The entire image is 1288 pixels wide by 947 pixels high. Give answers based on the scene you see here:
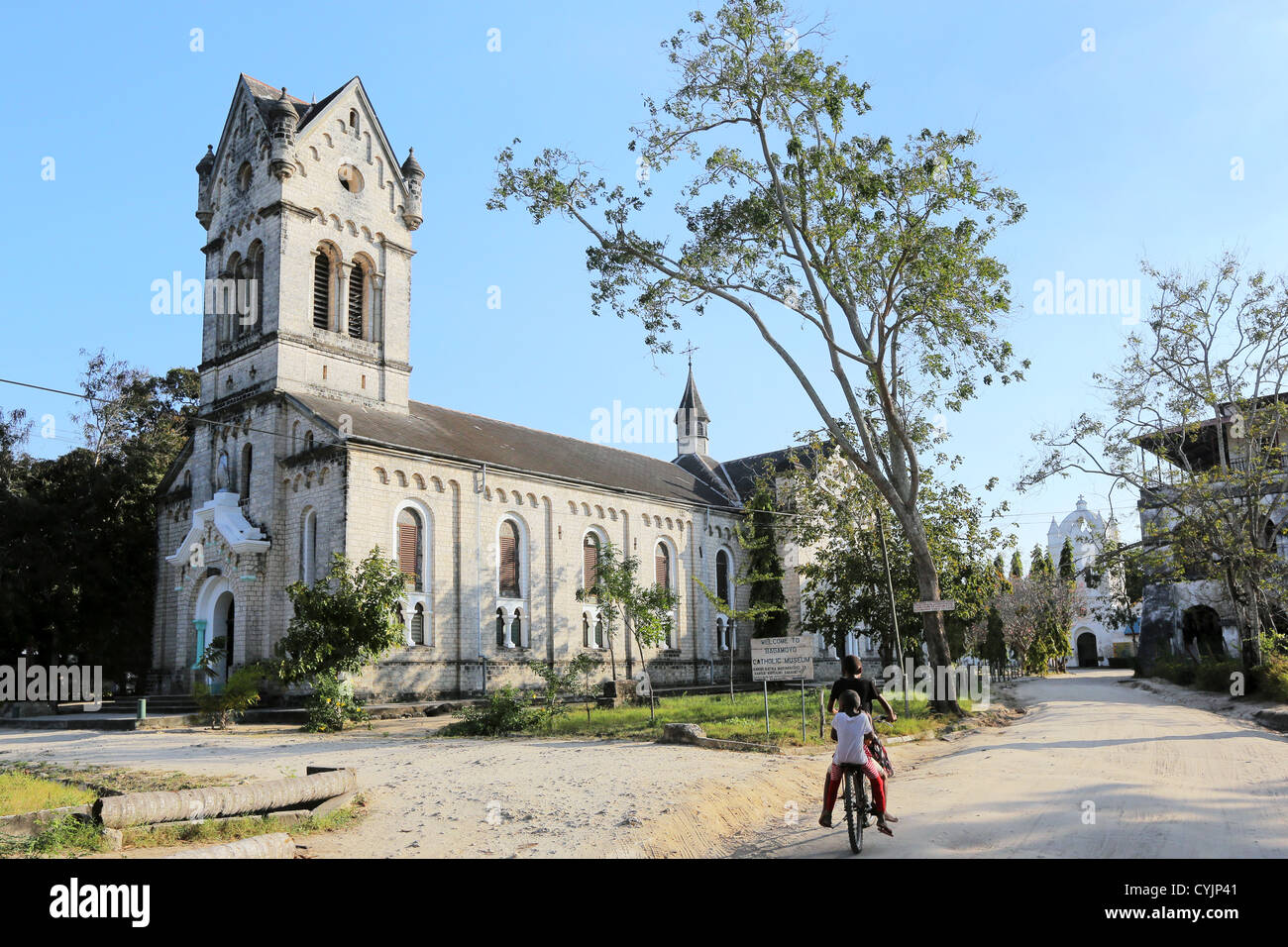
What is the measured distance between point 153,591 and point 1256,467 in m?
37.5

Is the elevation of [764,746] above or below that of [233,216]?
below

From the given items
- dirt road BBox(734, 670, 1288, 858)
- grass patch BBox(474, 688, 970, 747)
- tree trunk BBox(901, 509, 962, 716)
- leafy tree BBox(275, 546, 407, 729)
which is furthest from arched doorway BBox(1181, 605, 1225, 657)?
leafy tree BBox(275, 546, 407, 729)

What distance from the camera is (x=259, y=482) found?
29.8 m

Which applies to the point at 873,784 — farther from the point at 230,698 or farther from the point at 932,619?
the point at 230,698

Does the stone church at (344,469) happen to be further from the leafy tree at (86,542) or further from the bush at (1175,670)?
the bush at (1175,670)

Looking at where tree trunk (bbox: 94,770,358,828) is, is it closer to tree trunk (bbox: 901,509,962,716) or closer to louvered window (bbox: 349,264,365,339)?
tree trunk (bbox: 901,509,962,716)

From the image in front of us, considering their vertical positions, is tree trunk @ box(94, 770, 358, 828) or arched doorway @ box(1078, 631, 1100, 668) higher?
tree trunk @ box(94, 770, 358, 828)

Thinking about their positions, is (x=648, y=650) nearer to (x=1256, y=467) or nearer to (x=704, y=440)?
(x=704, y=440)

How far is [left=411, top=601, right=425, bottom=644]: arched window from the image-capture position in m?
28.7

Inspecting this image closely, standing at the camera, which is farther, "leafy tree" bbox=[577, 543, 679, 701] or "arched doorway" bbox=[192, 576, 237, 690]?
"arched doorway" bbox=[192, 576, 237, 690]

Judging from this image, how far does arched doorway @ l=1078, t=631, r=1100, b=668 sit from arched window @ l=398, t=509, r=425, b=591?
225 ft

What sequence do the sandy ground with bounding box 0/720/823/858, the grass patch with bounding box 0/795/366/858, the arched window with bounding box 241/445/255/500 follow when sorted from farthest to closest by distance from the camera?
the arched window with bounding box 241/445/255/500 → the sandy ground with bounding box 0/720/823/858 → the grass patch with bounding box 0/795/366/858

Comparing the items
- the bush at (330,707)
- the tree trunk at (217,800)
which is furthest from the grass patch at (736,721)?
the tree trunk at (217,800)
